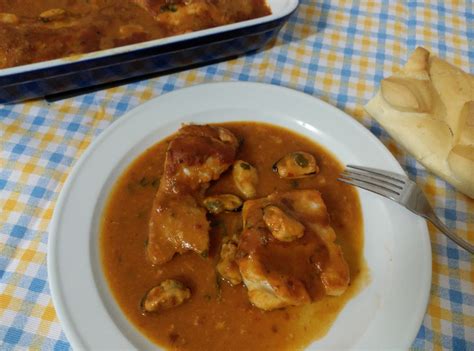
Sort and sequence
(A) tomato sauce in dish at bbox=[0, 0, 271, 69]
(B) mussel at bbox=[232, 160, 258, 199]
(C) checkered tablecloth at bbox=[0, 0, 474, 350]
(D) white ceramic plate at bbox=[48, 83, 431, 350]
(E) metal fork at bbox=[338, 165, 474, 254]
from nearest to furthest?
(D) white ceramic plate at bbox=[48, 83, 431, 350] < (C) checkered tablecloth at bbox=[0, 0, 474, 350] < (E) metal fork at bbox=[338, 165, 474, 254] < (B) mussel at bbox=[232, 160, 258, 199] < (A) tomato sauce in dish at bbox=[0, 0, 271, 69]

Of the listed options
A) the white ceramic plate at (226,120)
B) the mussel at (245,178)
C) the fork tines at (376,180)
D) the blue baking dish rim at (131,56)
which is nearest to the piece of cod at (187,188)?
the mussel at (245,178)

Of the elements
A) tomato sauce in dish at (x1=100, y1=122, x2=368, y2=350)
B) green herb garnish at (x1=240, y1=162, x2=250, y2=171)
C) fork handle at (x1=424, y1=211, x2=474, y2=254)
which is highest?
green herb garnish at (x1=240, y1=162, x2=250, y2=171)

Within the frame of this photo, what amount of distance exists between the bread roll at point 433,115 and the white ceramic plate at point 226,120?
0.20 m

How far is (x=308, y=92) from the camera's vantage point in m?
2.39

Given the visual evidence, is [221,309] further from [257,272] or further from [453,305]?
[453,305]

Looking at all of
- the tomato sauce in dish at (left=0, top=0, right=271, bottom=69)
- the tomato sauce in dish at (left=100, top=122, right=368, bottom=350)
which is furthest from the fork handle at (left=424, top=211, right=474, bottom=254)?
the tomato sauce in dish at (left=0, top=0, right=271, bottom=69)

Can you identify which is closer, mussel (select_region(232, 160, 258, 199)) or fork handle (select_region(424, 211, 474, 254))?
fork handle (select_region(424, 211, 474, 254))

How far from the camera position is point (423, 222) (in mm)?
1742

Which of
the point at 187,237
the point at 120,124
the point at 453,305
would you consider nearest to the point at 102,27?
the point at 120,124

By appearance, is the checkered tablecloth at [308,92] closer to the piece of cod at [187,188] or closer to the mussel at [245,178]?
the piece of cod at [187,188]

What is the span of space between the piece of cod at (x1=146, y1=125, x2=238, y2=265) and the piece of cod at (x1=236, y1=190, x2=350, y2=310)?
202mm

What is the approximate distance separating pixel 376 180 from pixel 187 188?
30.5 inches

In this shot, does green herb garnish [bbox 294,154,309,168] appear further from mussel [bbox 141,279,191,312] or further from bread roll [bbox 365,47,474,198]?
mussel [bbox 141,279,191,312]

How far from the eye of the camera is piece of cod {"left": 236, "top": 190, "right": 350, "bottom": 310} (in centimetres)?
152
